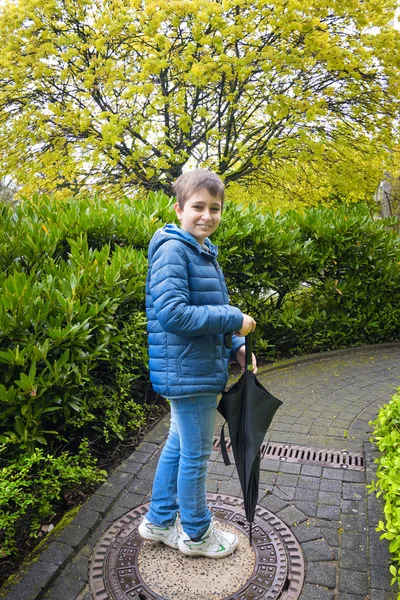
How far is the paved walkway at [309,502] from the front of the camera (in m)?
2.30

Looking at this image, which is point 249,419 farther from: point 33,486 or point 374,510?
point 33,486

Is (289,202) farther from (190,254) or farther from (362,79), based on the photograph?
(190,254)

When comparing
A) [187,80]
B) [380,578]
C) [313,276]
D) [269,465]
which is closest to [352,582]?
[380,578]

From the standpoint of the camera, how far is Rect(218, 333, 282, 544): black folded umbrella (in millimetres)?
2334

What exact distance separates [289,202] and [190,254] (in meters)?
9.10

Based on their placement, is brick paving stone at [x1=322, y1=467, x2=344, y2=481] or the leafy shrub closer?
the leafy shrub

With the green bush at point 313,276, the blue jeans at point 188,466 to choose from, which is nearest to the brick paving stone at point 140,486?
the blue jeans at point 188,466

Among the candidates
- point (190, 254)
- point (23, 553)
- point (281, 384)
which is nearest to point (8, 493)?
point (23, 553)

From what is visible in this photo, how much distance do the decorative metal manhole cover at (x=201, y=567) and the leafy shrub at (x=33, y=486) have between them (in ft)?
1.24

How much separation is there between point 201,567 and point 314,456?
145cm

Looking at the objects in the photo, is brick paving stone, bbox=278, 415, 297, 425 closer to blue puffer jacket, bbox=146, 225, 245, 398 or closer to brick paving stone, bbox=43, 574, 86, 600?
blue puffer jacket, bbox=146, 225, 245, 398

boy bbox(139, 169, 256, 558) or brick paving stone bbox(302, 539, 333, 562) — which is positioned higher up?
boy bbox(139, 169, 256, 558)

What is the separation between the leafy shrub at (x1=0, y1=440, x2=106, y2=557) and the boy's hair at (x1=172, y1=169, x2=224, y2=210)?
1.51m

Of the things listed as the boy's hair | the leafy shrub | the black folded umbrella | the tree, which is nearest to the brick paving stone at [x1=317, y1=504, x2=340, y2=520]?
the black folded umbrella
